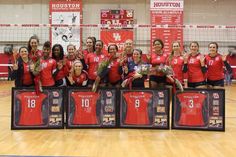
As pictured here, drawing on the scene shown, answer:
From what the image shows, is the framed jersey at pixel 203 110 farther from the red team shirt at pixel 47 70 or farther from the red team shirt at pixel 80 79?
the red team shirt at pixel 47 70

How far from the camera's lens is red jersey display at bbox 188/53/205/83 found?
265 inches

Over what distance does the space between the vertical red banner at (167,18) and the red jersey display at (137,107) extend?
31.4 ft

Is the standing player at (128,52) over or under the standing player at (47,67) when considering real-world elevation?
over

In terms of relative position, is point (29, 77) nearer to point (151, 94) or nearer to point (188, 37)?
point (151, 94)

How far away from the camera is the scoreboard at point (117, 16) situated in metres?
16.3

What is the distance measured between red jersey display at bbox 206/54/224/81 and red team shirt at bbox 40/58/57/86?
2.68 m

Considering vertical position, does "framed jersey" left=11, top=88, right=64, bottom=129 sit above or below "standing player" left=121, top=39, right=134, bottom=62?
below

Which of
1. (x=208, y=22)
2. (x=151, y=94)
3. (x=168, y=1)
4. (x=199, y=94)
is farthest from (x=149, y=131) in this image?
(x=208, y=22)

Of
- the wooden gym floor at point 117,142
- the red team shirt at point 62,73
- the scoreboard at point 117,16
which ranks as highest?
the scoreboard at point 117,16

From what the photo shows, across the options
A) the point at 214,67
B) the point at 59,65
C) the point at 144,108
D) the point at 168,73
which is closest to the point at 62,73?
the point at 59,65

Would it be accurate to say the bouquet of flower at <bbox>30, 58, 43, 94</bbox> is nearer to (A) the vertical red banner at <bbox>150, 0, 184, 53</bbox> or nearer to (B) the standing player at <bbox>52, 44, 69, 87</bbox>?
(B) the standing player at <bbox>52, 44, 69, 87</bbox>

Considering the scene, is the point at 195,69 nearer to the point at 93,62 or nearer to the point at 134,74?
the point at 134,74

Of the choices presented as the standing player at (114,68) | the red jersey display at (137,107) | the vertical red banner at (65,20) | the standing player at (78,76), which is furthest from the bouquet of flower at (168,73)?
the vertical red banner at (65,20)

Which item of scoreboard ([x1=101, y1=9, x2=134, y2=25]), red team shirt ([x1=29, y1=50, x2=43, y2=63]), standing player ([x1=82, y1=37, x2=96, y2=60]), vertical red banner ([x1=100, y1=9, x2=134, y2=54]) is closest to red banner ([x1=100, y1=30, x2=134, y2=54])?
vertical red banner ([x1=100, y1=9, x2=134, y2=54])
